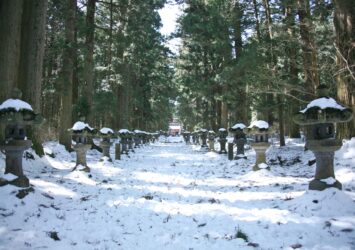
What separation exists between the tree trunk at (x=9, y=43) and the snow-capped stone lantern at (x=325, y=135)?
792cm

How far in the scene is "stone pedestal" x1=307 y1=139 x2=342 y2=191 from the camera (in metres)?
6.25

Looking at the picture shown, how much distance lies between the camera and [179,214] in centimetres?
598

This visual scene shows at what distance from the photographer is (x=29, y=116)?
22.5 ft

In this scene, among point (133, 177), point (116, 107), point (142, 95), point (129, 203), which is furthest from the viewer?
point (142, 95)

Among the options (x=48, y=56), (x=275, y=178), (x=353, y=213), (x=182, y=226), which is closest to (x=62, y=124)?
(x=48, y=56)

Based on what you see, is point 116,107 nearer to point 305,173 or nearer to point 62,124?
point 62,124

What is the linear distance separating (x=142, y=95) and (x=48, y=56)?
838 inches

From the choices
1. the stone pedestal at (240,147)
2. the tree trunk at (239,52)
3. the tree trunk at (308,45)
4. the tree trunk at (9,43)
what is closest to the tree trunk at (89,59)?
the tree trunk at (9,43)

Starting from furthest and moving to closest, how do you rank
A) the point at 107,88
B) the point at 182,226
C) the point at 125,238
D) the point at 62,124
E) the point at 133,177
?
the point at 107,88 < the point at 62,124 < the point at 133,177 < the point at 182,226 < the point at 125,238

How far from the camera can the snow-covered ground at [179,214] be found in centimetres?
461

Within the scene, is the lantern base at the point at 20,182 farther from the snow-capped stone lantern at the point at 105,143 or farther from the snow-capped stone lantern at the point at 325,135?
the snow-capped stone lantern at the point at 105,143

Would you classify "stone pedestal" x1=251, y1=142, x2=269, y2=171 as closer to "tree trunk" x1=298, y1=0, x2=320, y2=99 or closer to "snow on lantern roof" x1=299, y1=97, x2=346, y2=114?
"tree trunk" x1=298, y1=0, x2=320, y2=99

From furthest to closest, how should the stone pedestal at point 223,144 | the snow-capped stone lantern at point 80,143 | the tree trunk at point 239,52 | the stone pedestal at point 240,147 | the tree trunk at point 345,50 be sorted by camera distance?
1. the stone pedestal at point 223,144
2. the tree trunk at point 239,52
3. the stone pedestal at point 240,147
4. the snow-capped stone lantern at point 80,143
5. the tree trunk at point 345,50

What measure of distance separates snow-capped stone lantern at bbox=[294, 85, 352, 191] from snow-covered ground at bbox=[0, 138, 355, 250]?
1.38 ft
